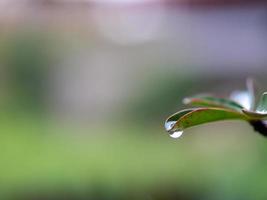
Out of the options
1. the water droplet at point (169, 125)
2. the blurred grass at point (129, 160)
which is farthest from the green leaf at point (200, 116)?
the blurred grass at point (129, 160)

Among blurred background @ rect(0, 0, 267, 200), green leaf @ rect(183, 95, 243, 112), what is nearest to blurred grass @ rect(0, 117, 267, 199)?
blurred background @ rect(0, 0, 267, 200)

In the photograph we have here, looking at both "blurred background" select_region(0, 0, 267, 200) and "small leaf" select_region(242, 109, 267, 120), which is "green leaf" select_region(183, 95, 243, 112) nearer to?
"small leaf" select_region(242, 109, 267, 120)

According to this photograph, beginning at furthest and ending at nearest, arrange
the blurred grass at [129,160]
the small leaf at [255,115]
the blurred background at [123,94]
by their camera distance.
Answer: the blurred background at [123,94]
the blurred grass at [129,160]
the small leaf at [255,115]

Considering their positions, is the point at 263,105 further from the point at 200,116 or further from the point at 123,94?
the point at 123,94

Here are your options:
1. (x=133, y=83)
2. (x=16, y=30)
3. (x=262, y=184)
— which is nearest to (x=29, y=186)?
(x=262, y=184)

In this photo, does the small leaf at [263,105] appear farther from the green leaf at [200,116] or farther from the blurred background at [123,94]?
the blurred background at [123,94]

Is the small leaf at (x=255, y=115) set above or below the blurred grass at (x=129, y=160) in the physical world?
below

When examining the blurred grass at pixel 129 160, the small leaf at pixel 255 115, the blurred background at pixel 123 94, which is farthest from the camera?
the blurred background at pixel 123 94

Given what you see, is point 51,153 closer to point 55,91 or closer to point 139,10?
point 55,91

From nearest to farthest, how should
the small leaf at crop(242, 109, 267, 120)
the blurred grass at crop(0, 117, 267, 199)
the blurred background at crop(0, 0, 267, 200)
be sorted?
1. the small leaf at crop(242, 109, 267, 120)
2. the blurred grass at crop(0, 117, 267, 199)
3. the blurred background at crop(0, 0, 267, 200)
